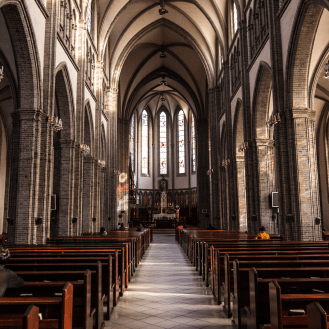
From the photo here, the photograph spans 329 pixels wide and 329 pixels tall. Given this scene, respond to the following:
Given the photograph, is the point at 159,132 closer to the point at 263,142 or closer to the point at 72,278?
the point at 263,142

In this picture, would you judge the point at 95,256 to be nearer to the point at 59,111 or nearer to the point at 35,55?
the point at 35,55

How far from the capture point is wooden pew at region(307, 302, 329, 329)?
1.96 m

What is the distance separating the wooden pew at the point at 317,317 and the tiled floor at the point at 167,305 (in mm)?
3175

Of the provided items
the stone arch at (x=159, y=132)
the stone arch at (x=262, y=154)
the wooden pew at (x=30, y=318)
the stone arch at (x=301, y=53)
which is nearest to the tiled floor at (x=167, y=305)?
the wooden pew at (x=30, y=318)

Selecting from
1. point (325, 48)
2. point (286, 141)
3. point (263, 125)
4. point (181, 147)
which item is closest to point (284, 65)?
point (325, 48)

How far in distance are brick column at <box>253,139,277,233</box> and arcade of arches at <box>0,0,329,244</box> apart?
0.16 ft

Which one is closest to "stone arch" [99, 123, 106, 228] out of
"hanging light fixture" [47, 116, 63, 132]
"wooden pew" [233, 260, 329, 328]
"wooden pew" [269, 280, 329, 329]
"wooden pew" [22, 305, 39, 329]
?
"hanging light fixture" [47, 116, 63, 132]

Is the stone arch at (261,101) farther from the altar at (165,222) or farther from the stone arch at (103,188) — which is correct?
the altar at (165,222)

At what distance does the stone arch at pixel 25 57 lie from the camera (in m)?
11.1

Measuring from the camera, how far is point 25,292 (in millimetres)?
3883

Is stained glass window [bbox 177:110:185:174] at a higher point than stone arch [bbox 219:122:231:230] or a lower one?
higher

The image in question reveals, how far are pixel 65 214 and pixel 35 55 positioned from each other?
7158 millimetres

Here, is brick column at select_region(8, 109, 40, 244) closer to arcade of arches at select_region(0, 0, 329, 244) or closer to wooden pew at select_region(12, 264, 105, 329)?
arcade of arches at select_region(0, 0, 329, 244)

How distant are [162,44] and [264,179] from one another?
786 inches
